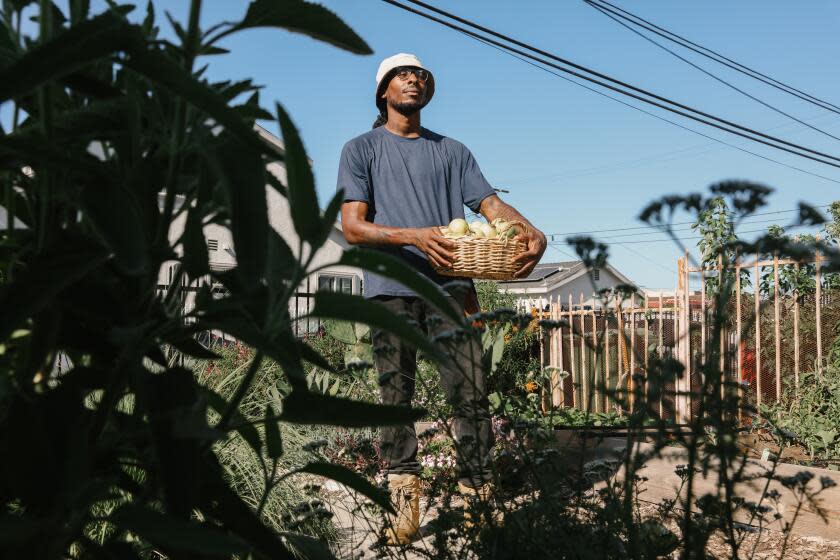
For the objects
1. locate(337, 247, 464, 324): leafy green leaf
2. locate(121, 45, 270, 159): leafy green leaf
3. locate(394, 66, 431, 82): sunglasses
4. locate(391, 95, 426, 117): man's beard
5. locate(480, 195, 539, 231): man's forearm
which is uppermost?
locate(394, 66, 431, 82): sunglasses

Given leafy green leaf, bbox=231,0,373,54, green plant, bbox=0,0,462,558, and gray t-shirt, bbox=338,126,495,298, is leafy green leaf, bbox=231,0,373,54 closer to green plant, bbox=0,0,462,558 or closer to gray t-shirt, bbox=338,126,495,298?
green plant, bbox=0,0,462,558

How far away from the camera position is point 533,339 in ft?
32.5

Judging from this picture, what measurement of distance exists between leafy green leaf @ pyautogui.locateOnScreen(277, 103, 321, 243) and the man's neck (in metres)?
3.35

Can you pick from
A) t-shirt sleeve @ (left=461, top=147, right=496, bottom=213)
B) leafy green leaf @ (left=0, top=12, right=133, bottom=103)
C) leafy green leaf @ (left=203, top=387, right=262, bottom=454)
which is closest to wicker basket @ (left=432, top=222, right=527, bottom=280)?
t-shirt sleeve @ (left=461, top=147, right=496, bottom=213)

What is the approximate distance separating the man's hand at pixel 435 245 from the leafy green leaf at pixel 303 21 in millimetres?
2379

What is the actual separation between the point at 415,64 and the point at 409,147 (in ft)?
1.43

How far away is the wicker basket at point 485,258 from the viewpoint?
3.26m

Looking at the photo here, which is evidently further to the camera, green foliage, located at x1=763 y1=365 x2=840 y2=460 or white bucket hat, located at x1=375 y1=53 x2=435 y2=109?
green foliage, located at x1=763 y1=365 x2=840 y2=460

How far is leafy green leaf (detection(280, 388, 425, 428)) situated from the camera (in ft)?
2.81

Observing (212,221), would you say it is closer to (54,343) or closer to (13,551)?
(54,343)

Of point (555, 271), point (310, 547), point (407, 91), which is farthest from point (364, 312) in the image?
point (555, 271)

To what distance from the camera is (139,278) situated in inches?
34.6

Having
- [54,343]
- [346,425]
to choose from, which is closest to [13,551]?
[54,343]

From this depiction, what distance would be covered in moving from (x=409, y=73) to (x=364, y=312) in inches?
133
